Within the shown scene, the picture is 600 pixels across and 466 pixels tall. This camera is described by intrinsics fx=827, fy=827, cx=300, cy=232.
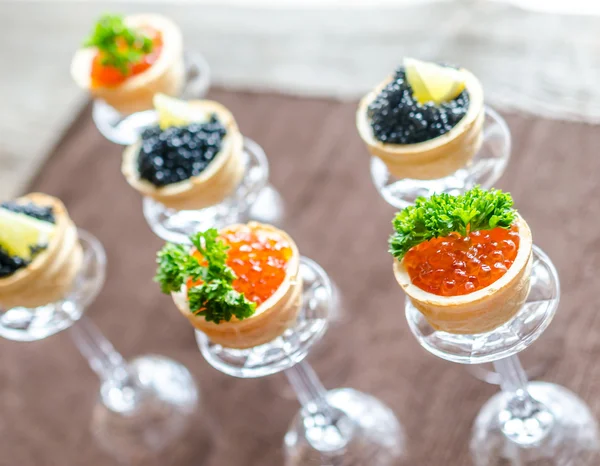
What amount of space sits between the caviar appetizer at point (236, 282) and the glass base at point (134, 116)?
103cm

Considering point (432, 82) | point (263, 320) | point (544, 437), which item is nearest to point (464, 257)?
point (263, 320)

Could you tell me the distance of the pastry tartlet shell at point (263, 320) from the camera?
1.78 meters

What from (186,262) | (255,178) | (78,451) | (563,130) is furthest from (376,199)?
(78,451)

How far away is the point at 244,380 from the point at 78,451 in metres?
0.52

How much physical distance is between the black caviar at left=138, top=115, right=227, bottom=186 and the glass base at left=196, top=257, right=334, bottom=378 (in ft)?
1.61

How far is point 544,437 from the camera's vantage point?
2049 mm

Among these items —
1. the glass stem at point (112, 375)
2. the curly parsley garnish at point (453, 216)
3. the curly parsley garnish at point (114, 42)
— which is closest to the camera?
the curly parsley garnish at point (453, 216)

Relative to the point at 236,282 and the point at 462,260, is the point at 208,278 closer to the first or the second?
the point at 236,282

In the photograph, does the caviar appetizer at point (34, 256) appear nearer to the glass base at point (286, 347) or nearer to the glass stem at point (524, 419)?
the glass base at point (286, 347)

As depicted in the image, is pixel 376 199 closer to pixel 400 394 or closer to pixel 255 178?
pixel 255 178

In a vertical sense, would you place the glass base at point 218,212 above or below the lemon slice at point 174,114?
below

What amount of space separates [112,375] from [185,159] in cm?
72

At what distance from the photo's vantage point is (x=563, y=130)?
2.48 m

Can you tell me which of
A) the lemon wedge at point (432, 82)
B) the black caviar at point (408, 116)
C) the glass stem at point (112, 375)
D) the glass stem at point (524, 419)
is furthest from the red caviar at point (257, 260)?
the glass stem at point (112, 375)
